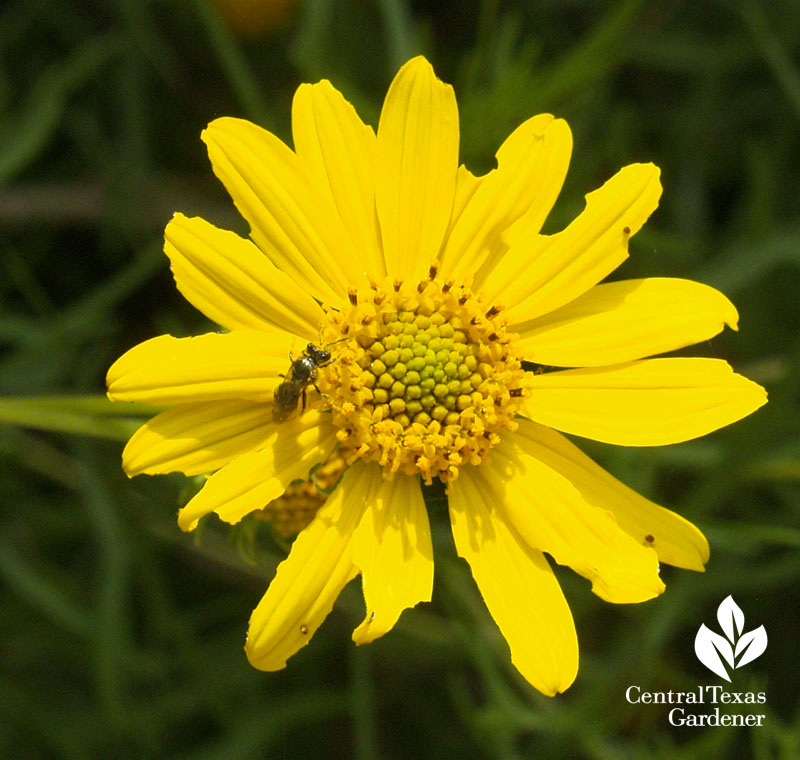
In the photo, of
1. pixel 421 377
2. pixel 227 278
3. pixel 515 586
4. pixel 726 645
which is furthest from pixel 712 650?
pixel 227 278

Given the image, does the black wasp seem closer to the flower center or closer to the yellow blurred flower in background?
the flower center

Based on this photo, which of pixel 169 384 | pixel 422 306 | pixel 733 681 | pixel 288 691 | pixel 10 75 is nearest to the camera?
pixel 169 384

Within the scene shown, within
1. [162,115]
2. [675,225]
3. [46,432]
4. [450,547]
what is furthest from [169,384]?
[675,225]

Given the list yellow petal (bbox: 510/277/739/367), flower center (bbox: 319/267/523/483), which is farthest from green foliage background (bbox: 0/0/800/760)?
yellow petal (bbox: 510/277/739/367)

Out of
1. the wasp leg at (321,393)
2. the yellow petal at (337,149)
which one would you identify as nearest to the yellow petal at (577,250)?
the yellow petal at (337,149)

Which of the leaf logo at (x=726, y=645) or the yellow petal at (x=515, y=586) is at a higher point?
the leaf logo at (x=726, y=645)

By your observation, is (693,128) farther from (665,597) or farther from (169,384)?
(169,384)

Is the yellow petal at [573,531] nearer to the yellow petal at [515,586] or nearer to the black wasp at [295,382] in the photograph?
the yellow petal at [515,586]
